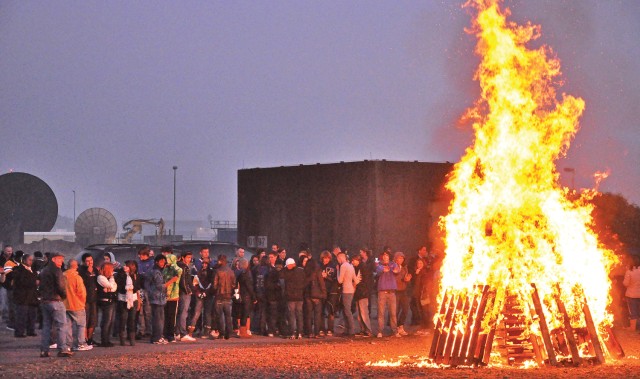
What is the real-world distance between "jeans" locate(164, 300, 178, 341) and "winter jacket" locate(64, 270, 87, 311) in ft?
8.72

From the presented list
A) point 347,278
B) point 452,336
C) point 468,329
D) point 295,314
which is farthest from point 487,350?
point 295,314

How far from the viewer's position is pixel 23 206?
7238cm

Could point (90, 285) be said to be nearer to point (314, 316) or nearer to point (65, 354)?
point (65, 354)

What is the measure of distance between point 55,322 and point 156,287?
309 cm

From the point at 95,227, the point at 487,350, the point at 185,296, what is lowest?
the point at 487,350

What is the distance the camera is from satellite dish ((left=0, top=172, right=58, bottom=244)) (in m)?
71.2

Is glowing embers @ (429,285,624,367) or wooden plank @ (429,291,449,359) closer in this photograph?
glowing embers @ (429,285,624,367)

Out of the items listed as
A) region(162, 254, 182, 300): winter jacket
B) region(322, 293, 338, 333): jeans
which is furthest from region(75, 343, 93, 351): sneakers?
region(322, 293, 338, 333): jeans

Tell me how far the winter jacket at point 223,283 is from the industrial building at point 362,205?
15280 millimetres

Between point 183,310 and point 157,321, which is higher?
point 183,310

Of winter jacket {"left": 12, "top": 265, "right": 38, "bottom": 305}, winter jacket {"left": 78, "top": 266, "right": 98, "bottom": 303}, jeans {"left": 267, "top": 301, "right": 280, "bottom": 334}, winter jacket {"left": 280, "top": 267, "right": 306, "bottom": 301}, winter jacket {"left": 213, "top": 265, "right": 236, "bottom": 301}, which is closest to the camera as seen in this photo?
winter jacket {"left": 78, "top": 266, "right": 98, "bottom": 303}

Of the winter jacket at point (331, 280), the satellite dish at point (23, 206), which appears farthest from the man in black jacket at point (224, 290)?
the satellite dish at point (23, 206)

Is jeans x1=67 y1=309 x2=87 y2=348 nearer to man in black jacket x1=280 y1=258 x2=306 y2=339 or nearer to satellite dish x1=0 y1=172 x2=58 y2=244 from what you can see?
man in black jacket x1=280 y1=258 x2=306 y2=339

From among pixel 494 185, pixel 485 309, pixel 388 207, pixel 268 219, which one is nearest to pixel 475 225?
pixel 494 185
